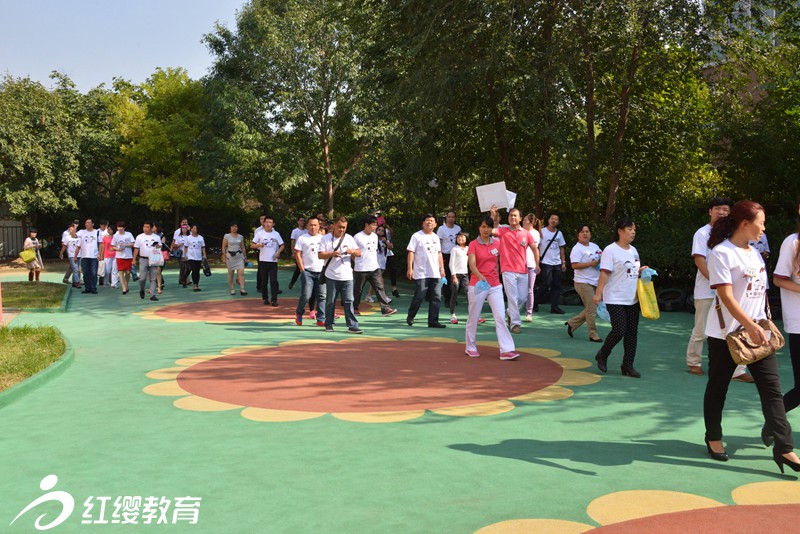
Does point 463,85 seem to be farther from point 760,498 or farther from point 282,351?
point 760,498

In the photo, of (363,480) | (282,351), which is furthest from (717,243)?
(282,351)

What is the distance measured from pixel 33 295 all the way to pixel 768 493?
58.9 feet

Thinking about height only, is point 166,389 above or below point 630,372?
below

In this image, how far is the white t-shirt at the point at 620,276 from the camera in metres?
8.15

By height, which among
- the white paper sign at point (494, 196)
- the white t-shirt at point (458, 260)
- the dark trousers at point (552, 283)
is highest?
the white paper sign at point (494, 196)

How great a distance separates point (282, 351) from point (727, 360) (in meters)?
6.25

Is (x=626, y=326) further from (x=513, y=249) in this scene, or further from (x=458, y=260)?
(x=458, y=260)

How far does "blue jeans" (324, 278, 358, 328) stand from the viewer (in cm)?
1187

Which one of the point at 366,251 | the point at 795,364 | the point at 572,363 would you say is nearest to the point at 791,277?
the point at 795,364

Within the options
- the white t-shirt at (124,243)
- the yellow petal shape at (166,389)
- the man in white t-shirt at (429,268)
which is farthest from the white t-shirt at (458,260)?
the white t-shirt at (124,243)

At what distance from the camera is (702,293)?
817 centimetres

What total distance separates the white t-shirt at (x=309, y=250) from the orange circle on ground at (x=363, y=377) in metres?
2.86

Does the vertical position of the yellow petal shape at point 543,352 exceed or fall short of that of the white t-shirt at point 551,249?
it falls short

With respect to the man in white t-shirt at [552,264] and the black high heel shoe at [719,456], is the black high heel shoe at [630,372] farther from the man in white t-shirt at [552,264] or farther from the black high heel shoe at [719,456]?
the man in white t-shirt at [552,264]
